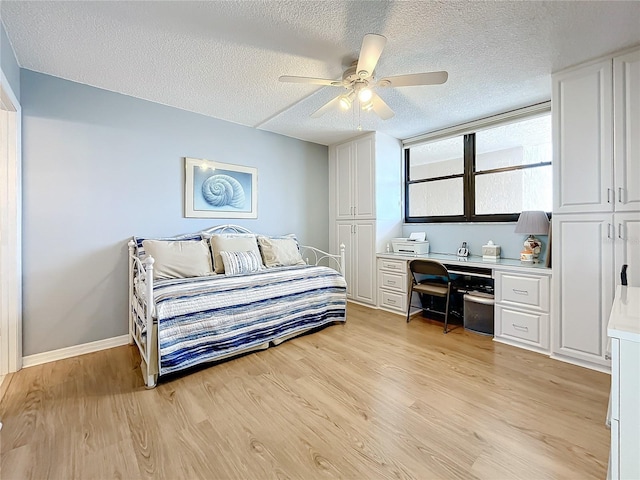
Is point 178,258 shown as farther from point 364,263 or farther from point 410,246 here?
point 410,246

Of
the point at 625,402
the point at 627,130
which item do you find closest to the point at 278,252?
the point at 625,402

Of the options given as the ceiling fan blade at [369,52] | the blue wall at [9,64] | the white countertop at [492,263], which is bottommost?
the white countertop at [492,263]

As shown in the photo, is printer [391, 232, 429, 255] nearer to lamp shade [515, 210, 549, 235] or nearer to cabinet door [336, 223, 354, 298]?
cabinet door [336, 223, 354, 298]

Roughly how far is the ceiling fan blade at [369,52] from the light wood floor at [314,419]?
210 cm

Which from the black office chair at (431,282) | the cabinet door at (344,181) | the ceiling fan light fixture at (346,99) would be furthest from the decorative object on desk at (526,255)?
the ceiling fan light fixture at (346,99)

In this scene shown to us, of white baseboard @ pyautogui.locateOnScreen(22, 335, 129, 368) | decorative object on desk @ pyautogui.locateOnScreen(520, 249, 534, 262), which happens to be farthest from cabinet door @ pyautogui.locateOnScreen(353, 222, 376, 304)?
white baseboard @ pyautogui.locateOnScreen(22, 335, 129, 368)

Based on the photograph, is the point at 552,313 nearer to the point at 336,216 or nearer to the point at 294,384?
the point at 294,384

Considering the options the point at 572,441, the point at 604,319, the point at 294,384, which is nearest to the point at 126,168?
the point at 294,384

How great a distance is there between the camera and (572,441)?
1439mm

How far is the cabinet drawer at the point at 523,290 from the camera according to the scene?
2447 mm

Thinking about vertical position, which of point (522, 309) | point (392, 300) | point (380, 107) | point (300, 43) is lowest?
point (392, 300)

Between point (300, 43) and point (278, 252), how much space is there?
2091 millimetres

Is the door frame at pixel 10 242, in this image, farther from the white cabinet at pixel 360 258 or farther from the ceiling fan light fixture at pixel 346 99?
the white cabinet at pixel 360 258

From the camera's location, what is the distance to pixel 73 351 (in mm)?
2445
